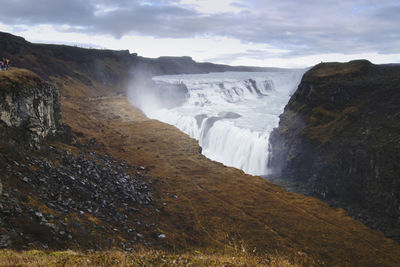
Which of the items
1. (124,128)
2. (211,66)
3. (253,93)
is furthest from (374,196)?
(211,66)

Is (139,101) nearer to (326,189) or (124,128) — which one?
(124,128)

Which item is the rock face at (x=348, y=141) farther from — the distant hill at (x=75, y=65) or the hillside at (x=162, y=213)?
the distant hill at (x=75, y=65)

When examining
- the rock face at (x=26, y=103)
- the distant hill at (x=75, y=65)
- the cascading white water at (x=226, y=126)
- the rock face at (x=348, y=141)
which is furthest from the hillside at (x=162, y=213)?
the distant hill at (x=75, y=65)

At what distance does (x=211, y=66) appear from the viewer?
180 m

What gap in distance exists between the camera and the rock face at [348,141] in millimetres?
20688

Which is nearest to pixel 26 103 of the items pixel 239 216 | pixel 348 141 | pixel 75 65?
pixel 239 216

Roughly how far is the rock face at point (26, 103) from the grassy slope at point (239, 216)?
7372 millimetres

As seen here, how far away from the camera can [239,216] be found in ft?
54.2

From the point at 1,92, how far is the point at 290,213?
1753cm

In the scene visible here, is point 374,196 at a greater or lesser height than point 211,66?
lesser

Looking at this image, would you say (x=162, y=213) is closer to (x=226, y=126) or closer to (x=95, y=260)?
(x=95, y=260)

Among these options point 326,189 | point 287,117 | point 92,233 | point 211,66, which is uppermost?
point 211,66

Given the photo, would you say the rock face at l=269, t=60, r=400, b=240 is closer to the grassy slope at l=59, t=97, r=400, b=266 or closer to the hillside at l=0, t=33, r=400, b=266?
the grassy slope at l=59, t=97, r=400, b=266

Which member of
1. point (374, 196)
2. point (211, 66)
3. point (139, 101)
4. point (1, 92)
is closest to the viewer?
point (1, 92)
